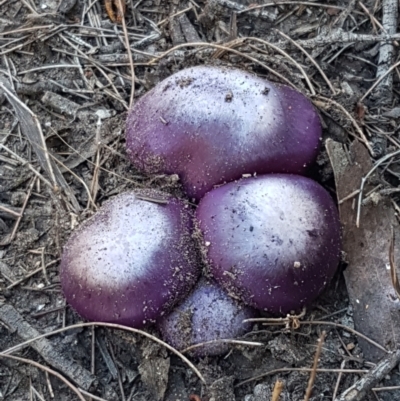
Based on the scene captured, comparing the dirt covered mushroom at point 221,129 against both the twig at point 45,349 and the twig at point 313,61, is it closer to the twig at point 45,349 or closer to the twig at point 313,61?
the twig at point 313,61

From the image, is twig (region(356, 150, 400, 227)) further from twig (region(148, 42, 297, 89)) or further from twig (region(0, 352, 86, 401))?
twig (region(0, 352, 86, 401))

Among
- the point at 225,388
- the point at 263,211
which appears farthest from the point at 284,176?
the point at 225,388

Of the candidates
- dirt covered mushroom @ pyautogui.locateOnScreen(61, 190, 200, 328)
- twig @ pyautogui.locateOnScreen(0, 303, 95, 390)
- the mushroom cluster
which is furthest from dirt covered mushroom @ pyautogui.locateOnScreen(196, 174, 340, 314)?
twig @ pyautogui.locateOnScreen(0, 303, 95, 390)

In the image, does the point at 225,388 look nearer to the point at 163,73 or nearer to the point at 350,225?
the point at 350,225

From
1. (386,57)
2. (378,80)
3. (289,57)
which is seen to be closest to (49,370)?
(289,57)

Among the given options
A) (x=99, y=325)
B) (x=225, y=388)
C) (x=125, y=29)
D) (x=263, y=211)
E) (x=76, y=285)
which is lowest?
(x=225, y=388)

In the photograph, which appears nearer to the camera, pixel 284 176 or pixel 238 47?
pixel 284 176

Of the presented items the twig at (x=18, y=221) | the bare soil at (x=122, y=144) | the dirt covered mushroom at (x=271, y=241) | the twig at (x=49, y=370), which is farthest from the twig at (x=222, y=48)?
the twig at (x=49, y=370)

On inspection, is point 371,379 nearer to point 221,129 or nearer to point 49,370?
point 221,129
